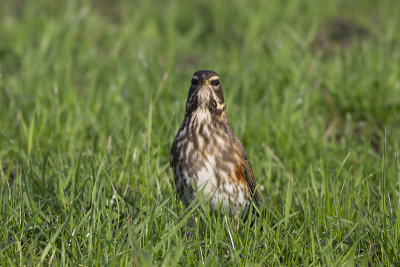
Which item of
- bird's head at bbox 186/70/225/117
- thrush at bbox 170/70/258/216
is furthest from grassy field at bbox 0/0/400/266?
bird's head at bbox 186/70/225/117

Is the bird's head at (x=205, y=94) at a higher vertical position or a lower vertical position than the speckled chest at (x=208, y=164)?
higher

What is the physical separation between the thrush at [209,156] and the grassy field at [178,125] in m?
0.24

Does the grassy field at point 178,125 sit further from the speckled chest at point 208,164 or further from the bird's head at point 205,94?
the bird's head at point 205,94

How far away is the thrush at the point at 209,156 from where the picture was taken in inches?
181

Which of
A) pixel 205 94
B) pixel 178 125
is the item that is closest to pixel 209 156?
pixel 205 94

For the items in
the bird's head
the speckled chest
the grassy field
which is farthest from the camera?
the bird's head

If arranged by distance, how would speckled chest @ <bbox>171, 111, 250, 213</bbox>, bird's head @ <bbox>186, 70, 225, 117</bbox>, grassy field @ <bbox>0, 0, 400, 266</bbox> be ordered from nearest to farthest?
grassy field @ <bbox>0, 0, 400, 266</bbox>
speckled chest @ <bbox>171, 111, 250, 213</bbox>
bird's head @ <bbox>186, 70, 225, 117</bbox>

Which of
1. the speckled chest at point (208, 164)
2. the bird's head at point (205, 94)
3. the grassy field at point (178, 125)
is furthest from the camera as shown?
the bird's head at point (205, 94)

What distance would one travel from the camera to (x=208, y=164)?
4.61m

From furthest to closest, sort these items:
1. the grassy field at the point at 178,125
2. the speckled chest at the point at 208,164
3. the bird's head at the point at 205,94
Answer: the bird's head at the point at 205,94 < the speckled chest at the point at 208,164 < the grassy field at the point at 178,125

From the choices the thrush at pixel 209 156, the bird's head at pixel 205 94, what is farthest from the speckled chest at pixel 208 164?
the bird's head at pixel 205 94

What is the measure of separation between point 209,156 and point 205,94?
0.50m

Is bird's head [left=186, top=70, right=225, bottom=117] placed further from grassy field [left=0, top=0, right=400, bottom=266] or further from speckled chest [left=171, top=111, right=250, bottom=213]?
grassy field [left=0, top=0, right=400, bottom=266]

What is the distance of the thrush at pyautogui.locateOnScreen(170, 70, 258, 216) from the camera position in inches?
181
